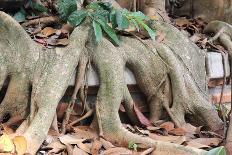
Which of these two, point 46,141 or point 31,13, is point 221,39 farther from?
point 46,141

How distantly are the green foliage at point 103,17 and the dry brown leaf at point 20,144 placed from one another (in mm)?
901

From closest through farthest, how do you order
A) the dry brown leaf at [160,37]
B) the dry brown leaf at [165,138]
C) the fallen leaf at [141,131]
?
1. the dry brown leaf at [165,138]
2. the fallen leaf at [141,131]
3. the dry brown leaf at [160,37]

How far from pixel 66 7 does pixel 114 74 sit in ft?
2.17

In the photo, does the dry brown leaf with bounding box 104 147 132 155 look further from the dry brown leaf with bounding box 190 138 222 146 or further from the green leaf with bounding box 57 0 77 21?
the green leaf with bounding box 57 0 77 21

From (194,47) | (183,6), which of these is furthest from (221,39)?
(183,6)

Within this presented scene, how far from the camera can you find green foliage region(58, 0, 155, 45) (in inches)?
123

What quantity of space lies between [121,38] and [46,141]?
40.6 inches

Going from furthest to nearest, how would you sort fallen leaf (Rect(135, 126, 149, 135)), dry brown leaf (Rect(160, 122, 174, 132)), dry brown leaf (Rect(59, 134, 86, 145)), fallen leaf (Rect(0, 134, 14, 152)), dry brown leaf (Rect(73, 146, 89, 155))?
dry brown leaf (Rect(160, 122, 174, 132)) → fallen leaf (Rect(135, 126, 149, 135)) → dry brown leaf (Rect(59, 134, 86, 145)) → dry brown leaf (Rect(73, 146, 89, 155)) → fallen leaf (Rect(0, 134, 14, 152))

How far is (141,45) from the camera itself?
10.8 ft

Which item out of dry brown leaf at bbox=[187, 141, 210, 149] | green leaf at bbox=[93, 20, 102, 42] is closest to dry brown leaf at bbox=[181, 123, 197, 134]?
dry brown leaf at bbox=[187, 141, 210, 149]

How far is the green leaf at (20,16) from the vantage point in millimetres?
3462

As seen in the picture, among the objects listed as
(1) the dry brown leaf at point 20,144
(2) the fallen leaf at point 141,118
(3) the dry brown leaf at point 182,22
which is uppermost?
(3) the dry brown leaf at point 182,22

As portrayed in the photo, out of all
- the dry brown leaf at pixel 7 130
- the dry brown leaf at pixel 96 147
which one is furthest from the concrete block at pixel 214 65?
the dry brown leaf at pixel 7 130

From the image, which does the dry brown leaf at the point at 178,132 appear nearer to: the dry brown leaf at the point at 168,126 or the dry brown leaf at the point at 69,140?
the dry brown leaf at the point at 168,126
